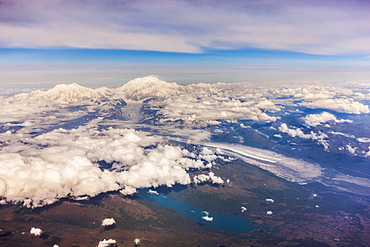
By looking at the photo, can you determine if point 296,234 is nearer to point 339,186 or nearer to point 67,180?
point 339,186

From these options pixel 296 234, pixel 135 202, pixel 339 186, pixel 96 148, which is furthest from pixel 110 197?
pixel 339 186

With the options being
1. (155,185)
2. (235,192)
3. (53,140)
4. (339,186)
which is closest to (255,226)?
(235,192)

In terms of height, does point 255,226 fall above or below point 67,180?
below

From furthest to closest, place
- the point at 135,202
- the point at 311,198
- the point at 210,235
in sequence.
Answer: the point at 311,198
the point at 135,202
the point at 210,235

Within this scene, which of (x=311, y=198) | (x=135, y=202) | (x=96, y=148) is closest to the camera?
(x=135, y=202)

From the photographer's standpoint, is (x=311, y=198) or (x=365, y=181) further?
(x=365, y=181)

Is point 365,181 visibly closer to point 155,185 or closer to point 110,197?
point 155,185
